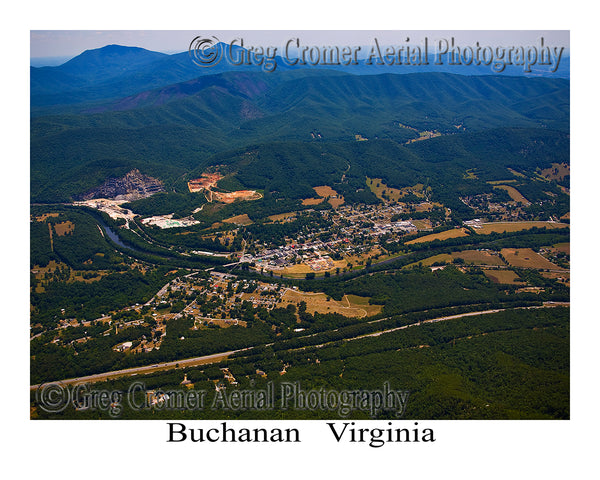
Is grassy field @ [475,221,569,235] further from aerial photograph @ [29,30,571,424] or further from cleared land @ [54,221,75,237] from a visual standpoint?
cleared land @ [54,221,75,237]

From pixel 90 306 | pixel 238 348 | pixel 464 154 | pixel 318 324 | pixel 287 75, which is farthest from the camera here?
pixel 287 75

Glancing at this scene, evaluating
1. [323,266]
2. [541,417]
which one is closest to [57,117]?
[323,266]

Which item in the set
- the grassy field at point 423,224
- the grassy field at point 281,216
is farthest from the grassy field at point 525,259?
the grassy field at point 281,216

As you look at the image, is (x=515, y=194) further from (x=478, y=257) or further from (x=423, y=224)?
(x=478, y=257)

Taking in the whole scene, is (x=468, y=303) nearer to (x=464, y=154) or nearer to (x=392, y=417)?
(x=392, y=417)

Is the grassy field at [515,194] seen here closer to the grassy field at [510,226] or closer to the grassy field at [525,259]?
the grassy field at [510,226]

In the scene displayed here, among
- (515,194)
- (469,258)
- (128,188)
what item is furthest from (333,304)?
(128,188)
